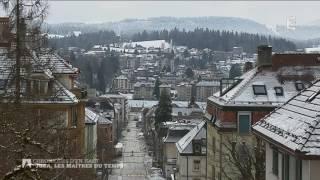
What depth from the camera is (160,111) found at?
118875 mm

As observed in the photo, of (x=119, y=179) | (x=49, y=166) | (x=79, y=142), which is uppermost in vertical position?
(x=49, y=166)

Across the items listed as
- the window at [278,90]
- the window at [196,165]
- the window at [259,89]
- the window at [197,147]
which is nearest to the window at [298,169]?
the window at [259,89]

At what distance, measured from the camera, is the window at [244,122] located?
39281mm

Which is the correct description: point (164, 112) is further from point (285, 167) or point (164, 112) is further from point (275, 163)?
point (285, 167)

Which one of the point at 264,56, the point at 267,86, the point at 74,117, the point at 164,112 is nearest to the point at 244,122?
the point at 267,86

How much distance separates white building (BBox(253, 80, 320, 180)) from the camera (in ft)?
50.4

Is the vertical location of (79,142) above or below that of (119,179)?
above

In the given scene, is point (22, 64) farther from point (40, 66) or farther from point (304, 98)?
point (304, 98)

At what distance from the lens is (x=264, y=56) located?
42312 mm

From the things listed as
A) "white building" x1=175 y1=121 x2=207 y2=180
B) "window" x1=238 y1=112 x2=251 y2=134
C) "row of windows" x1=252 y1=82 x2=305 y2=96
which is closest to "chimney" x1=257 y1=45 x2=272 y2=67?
"row of windows" x1=252 y1=82 x2=305 y2=96

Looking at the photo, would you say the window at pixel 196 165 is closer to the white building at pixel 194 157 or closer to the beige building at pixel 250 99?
the white building at pixel 194 157

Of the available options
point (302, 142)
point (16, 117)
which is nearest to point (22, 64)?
point (16, 117)

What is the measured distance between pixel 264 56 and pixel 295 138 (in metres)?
26.6

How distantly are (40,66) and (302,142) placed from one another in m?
13.3
